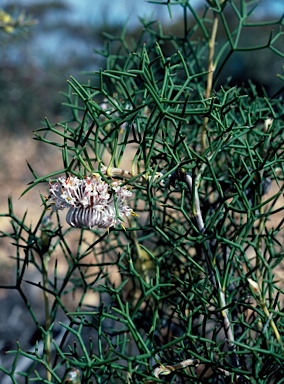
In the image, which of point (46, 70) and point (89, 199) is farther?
point (46, 70)

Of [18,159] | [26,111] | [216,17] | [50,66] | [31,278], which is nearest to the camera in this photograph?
[216,17]

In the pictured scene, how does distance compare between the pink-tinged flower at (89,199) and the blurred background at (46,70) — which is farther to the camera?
the blurred background at (46,70)

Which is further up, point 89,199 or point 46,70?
point 46,70

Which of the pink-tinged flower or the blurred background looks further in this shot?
the blurred background

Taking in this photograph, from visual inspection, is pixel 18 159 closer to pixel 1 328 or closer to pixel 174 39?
pixel 1 328

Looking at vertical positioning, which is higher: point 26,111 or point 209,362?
point 26,111

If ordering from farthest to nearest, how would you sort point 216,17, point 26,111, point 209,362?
point 26,111
point 216,17
point 209,362

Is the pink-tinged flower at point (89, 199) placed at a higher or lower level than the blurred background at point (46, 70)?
lower

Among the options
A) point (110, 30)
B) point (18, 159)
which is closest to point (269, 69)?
point (110, 30)
